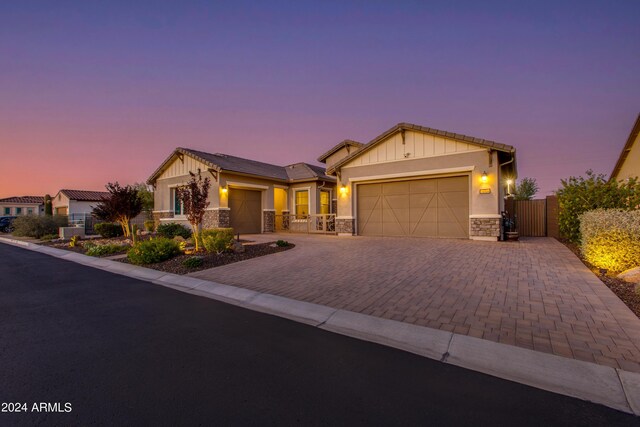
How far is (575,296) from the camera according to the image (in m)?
4.70

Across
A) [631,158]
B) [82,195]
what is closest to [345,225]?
[631,158]

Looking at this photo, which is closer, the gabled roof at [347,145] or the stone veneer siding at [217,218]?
the stone veneer siding at [217,218]

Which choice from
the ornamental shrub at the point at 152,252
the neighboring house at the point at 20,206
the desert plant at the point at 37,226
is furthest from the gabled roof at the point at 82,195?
the ornamental shrub at the point at 152,252

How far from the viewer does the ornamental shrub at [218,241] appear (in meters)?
9.16

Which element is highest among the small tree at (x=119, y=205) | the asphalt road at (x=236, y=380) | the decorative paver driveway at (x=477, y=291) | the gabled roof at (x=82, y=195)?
the gabled roof at (x=82, y=195)

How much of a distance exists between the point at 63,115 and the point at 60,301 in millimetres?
18089

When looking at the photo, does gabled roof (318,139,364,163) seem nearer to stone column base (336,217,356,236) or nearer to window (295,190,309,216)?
window (295,190,309,216)

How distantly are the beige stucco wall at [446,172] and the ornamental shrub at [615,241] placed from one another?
4.37 m

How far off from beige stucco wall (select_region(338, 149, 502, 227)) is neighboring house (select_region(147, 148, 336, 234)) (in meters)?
4.44

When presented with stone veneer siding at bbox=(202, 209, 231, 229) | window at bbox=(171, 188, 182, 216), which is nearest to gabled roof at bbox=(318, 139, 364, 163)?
stone veneer siding at bbox=(202, 209, 231, 229)

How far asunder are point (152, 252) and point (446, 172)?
38.4ft

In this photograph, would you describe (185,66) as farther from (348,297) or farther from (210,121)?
(348,297)

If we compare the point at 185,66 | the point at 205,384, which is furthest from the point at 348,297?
the point at 185,66

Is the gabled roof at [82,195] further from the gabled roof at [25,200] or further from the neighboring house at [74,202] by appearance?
the gabled roof at [25,200]
